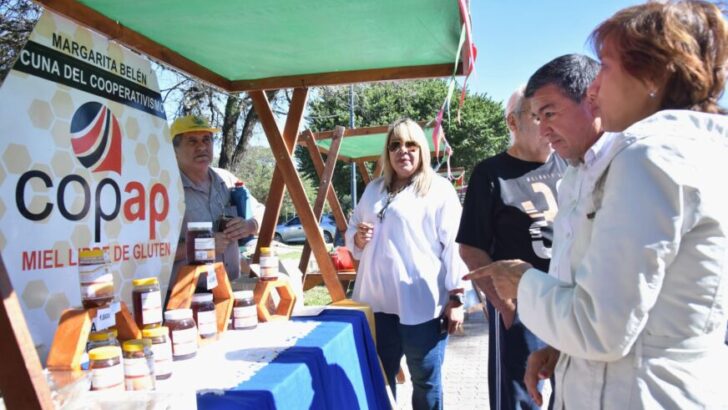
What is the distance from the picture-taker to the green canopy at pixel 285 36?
1819 millimetres

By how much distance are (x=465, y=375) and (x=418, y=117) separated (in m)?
23.8

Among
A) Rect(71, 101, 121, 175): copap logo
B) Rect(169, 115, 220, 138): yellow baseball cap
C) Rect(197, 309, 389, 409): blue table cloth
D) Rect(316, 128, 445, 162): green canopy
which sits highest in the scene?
Rect(316, 128, 445, 162): green canopy

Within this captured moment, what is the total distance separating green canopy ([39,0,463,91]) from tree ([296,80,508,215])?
61.1 feet

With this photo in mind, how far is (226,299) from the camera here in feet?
6.00

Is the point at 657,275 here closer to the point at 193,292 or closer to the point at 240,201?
the point at 193,292

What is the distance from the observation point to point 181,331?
1422 mm

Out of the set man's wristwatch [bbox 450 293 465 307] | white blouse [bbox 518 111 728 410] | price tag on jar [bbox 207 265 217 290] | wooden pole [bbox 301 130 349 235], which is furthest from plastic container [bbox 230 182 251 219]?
wooden pole [bbox 301 130 349 235]

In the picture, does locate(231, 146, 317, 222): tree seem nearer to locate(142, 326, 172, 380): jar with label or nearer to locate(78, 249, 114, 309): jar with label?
locate(78, 249, 114, 309): jar with label

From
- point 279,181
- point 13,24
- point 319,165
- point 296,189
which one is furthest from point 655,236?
point 13,24

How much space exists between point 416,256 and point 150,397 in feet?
5.43

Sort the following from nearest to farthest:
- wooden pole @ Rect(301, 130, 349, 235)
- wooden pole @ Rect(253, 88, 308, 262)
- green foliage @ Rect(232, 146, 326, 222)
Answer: wooden pole @ Rect(253, 88, 308, 262) < wooden pole @ Rect(301, 130, 349, 235) < green foliage @ Rect(232, 146, 326, 222)

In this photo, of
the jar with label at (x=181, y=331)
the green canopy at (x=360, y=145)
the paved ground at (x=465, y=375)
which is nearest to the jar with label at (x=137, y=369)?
the jar with label at (x=181, y=331)

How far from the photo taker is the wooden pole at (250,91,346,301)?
2.82m

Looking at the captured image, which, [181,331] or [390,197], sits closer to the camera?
[181,331]
